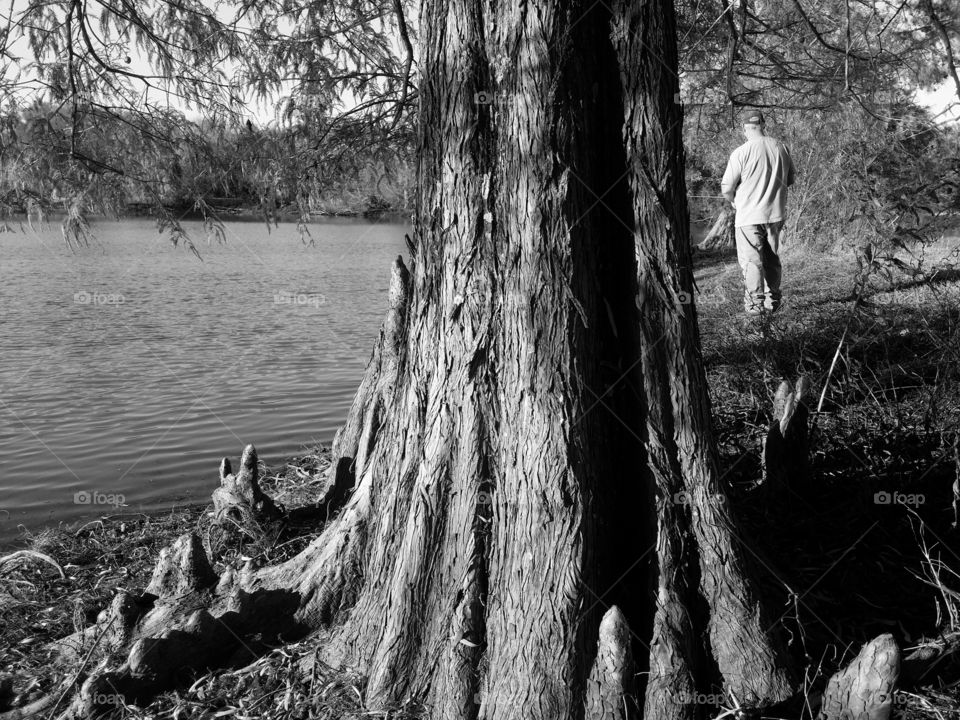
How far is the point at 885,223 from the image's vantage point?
405 cm

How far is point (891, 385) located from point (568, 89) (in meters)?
3.35

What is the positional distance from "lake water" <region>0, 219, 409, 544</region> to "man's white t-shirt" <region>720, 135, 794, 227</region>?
4.36 meters

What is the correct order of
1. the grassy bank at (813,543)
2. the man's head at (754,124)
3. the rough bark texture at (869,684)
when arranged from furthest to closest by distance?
the man's head at (754,124)
the grassy bank at (813,543)
the rough bark texture at (869,684)

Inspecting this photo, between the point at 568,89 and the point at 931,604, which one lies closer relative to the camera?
the point at 568,89

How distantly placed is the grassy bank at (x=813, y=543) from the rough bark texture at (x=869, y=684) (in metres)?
0.16

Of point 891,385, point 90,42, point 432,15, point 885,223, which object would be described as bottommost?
point 891,385

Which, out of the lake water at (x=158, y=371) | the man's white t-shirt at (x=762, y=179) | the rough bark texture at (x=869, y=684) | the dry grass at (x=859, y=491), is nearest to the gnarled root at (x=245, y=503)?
the lake water at (x=158, y=371)

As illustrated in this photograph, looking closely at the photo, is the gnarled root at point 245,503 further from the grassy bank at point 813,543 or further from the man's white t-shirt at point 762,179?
the man's white t-shirt at point 762,179

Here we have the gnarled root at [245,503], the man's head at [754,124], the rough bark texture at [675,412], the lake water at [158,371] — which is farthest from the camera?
the man's head at [754,124]

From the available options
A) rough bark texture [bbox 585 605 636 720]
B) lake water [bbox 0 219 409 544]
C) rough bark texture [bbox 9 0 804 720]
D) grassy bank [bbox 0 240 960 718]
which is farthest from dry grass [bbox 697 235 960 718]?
lake water [bbox 0 219 409 544]

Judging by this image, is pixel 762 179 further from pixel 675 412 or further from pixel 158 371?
pixel 158 371

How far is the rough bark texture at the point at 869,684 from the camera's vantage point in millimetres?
2379

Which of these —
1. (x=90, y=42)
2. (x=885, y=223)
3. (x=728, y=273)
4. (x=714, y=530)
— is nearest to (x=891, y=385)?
(x=885, y=223)

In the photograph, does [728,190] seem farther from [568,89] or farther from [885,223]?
[568,89]
